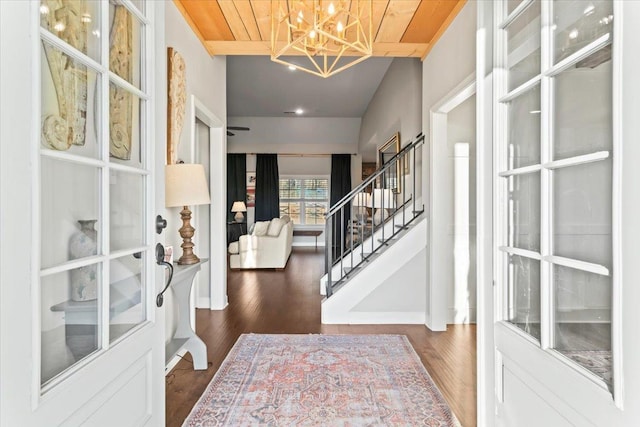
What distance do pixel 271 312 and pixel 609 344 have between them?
368 centimetres

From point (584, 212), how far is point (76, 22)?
154 centimetres

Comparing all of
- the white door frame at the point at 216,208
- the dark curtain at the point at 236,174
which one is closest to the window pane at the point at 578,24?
the white door frame at the point at 216,208

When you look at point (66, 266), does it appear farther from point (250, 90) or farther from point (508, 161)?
point (250, 90)

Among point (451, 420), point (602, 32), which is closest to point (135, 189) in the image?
point (602, 32)

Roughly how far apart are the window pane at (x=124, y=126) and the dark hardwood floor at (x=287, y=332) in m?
1.52

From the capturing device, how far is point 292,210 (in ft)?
37.0

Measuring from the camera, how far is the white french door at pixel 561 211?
0.96 metres

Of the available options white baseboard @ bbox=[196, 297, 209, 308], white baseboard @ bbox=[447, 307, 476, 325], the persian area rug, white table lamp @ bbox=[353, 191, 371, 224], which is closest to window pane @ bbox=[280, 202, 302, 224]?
white table lamp @ bbox=[353, 191, 371, 224]

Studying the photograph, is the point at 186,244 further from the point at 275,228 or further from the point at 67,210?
the point at 275,228

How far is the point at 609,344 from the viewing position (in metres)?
1.02

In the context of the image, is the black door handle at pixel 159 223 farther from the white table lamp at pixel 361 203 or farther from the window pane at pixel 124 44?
the white table lamp at pixel 361 203

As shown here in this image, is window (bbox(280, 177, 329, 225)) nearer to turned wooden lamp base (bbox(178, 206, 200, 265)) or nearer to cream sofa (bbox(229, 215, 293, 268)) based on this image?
cream sofa (bbox(229, 215, 293, 268))

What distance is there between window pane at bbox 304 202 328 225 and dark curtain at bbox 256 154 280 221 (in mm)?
922

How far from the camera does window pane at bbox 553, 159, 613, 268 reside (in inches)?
40.7
